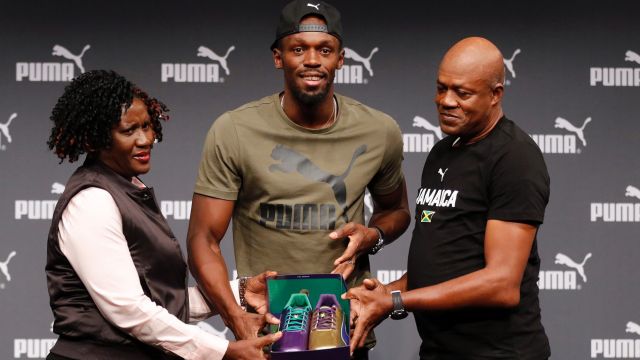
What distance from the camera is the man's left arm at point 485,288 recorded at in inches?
75.3

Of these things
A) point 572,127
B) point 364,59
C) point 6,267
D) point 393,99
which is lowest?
point 6,267

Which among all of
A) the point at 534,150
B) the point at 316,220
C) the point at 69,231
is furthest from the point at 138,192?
the point at 534,150

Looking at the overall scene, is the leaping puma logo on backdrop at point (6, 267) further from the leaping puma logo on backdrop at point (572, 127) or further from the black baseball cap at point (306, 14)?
the leaping puma logo on backdrop at point (572, 127)

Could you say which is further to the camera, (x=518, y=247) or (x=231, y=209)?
(x=231, y=209)

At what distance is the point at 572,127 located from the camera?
3.82m

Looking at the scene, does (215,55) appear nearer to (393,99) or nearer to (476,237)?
(393,99)

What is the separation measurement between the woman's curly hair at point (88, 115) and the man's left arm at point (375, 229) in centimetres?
70

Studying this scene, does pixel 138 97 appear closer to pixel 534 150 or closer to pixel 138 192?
pixel 138 192

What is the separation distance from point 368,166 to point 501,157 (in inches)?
19.1

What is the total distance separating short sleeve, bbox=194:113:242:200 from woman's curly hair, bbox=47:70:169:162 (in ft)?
1.20

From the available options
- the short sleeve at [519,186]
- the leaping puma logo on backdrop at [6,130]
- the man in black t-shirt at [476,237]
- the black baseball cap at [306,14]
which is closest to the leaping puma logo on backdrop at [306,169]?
the man in black t-shirt at [476,237]

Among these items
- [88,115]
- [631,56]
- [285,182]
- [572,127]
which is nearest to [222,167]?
[285,182]

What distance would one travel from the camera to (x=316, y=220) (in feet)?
7.30

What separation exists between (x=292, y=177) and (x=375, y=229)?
1.07ft
